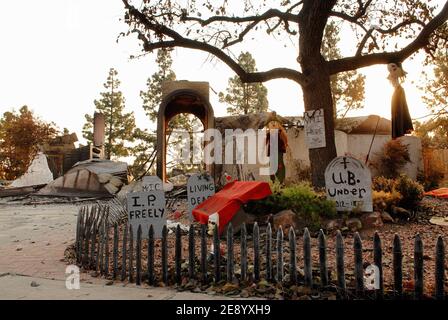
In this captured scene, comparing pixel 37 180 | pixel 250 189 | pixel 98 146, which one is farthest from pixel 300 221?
pixel 37 180

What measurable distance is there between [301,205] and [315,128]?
282cm

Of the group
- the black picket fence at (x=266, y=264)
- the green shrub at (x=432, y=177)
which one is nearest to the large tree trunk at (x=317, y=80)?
the black picket fence at (x=266, y=264)

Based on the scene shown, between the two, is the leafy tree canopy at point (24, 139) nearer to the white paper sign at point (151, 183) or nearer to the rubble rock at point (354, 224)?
the white paper sign at point (151, 183)

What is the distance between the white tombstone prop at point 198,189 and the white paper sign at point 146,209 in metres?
1.70

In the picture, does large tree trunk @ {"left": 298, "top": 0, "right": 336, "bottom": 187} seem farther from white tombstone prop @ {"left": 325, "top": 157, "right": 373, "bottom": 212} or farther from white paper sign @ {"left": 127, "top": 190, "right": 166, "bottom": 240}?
white paper sign @ {"left": 127, "top": 190, "right": 166, "bottom": 240}

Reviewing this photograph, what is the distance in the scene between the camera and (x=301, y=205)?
806cm

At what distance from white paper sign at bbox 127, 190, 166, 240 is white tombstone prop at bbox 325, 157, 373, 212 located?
11.5 feet

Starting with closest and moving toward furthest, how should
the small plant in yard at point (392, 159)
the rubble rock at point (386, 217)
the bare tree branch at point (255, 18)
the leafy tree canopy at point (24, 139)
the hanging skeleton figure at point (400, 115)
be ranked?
the rubble rock at point (386, 217), the hanging skeleton figure at point (400, 115), the bare tree branch at point (255, 18), the small plant in yard at point (392, 159), the leafy tree canopy at point (24, 139)

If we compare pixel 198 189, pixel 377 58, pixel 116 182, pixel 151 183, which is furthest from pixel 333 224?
pixel 116 182

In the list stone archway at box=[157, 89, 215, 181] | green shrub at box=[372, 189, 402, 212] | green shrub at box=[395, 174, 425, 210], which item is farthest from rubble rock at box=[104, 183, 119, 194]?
green shrub at box=[395, 174, 425, 210]

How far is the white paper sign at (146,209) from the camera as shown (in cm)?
720

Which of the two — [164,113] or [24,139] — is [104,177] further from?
[24,139]
